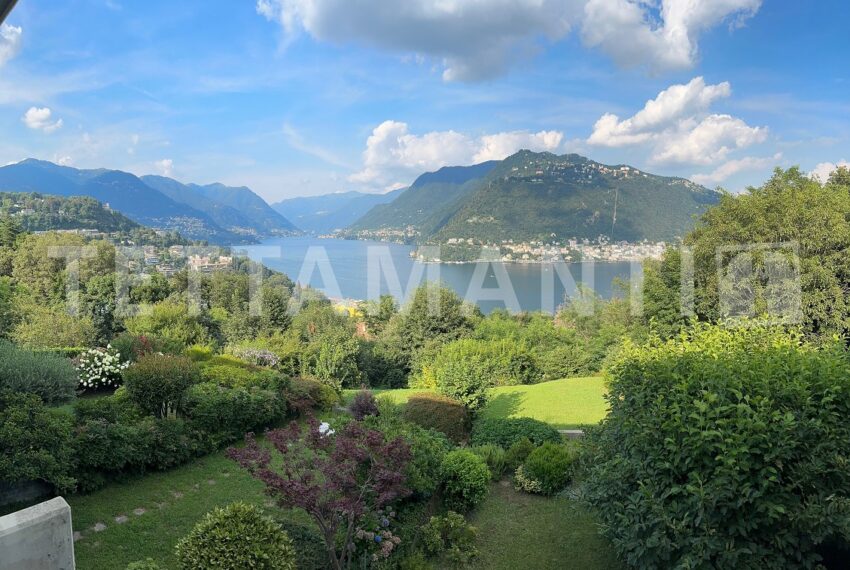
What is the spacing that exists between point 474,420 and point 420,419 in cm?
153

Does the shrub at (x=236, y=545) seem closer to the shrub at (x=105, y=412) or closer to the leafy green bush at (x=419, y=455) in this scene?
the leafy green bush at (x=419, y=455)

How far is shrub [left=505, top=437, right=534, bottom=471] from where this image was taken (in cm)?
722

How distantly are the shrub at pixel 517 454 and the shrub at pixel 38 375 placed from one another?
711 centimetres

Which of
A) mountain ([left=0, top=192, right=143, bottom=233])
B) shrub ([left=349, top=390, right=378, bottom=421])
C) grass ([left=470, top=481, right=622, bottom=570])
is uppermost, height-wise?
mountain ([left=0, top=192, right=143, bottom=233])

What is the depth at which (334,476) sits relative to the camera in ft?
12.9

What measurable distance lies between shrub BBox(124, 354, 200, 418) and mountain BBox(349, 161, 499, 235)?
4959 inches

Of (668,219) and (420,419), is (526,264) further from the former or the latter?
(420,419)

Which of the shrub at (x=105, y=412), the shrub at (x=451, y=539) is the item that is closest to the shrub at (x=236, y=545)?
the shrub at (x=451, y=539)

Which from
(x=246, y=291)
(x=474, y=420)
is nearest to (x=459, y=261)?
(x=246, y=291)

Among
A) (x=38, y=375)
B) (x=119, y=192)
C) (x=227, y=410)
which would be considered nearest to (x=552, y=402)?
(x=227, y=410)

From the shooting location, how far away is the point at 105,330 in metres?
23.1

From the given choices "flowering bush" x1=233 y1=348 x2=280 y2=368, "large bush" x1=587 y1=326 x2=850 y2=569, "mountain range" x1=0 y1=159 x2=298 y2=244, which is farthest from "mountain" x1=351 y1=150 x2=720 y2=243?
"large bush" x1=587 y1=326 x2=850 y2=569

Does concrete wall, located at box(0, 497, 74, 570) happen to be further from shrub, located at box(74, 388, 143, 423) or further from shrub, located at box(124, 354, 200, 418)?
shrub, located at box(124, 354, 200, 418)

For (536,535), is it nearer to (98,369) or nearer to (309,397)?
(309,397)
